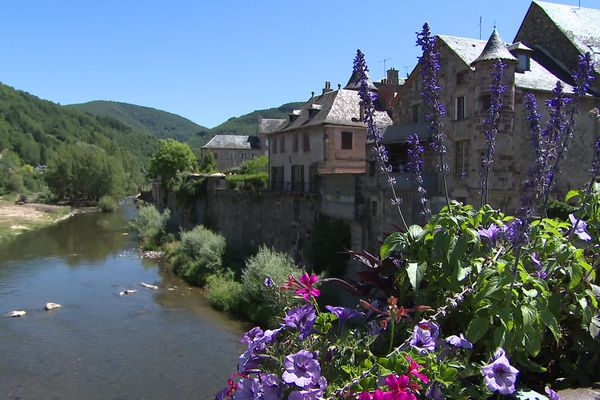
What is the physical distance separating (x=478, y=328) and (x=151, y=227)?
1715 inches

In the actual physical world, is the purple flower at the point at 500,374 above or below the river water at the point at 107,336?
above

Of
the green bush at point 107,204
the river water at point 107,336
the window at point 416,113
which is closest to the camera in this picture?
the river water at point 107,336

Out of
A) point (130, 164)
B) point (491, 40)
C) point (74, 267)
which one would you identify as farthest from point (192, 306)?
point (130, 164)

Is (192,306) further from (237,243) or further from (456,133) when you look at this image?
(456,133)

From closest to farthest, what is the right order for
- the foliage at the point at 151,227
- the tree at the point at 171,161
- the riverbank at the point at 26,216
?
the foliage at the point at 151,227, the riverbank at the point at 26,216, the tree at the point at 171,161

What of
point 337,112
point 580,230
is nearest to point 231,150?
point 337,112

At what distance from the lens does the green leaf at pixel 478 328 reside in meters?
2.61

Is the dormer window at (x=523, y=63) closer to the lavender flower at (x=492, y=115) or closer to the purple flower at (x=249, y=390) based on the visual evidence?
the lavender flower at (x=492, y=115)

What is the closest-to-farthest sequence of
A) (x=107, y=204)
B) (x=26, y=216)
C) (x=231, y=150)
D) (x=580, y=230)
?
(x=580, y=230)
(x=26, y=216)
(x=231, y=150)
(x=107, y=204)

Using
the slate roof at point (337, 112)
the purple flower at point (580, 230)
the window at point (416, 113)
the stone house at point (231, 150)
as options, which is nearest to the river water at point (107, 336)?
the window at point (416, 113)

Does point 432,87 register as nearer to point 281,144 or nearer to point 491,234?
point 491,234

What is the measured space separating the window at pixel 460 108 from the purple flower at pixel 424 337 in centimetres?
1697

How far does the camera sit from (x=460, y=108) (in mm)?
18812

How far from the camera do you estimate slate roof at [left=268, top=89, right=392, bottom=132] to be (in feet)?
96.9
